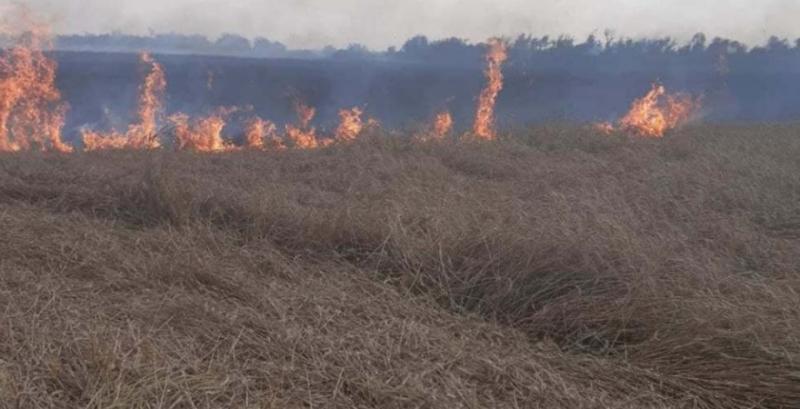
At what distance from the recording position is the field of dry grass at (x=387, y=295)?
96.6 inches

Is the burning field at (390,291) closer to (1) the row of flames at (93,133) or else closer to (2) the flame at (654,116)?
(1) the row of flames at (93,133)

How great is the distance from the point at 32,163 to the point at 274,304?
475 centimetres

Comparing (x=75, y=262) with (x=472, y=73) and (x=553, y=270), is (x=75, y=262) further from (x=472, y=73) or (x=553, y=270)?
(x=472, y=73)

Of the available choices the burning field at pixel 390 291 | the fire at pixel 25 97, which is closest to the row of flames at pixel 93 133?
the fire at pixel 25 97

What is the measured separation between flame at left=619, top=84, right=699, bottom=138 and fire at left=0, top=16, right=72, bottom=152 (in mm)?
9976

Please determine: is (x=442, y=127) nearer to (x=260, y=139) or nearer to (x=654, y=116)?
(x=260, y=139)

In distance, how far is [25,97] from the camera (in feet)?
35.1

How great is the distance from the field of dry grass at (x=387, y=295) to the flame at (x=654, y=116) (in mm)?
7147

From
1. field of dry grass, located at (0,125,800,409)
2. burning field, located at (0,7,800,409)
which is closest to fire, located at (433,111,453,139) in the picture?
burning field, located at (0,7,800,409)

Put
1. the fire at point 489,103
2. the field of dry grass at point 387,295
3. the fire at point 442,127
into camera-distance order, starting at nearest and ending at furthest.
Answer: the field of dry grass at point 387,295
the fire at point 442,127
the fire at point 489,103

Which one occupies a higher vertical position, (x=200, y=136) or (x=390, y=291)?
(x=390, y=291)

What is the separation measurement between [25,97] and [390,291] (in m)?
9.50

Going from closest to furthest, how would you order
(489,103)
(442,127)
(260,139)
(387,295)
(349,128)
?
1. (387,295)
2. (260,139)
3. (349,128)
4. (442,127)
5. (489,103)

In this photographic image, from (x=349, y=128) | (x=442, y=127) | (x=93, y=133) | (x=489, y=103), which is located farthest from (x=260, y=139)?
(x=489, y=103)
